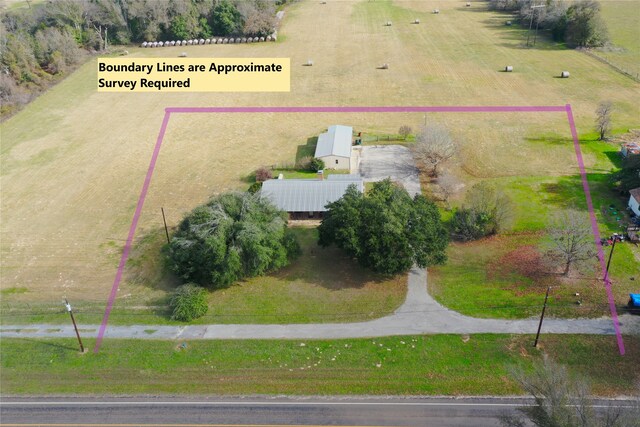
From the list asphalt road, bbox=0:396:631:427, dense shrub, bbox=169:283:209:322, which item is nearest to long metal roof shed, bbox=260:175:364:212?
dense shrub, bbox=169:283:209:322

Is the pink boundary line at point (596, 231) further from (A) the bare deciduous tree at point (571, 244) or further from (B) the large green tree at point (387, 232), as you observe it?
(B) the large green tree at point (387, 232)

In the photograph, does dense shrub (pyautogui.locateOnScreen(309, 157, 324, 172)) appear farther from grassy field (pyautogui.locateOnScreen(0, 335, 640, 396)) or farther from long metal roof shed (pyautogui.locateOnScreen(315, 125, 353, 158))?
grassy field (pyautogui.locateOnScreen(0, 335, 640, 396))

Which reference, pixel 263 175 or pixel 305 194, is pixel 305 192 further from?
pixel 263 175

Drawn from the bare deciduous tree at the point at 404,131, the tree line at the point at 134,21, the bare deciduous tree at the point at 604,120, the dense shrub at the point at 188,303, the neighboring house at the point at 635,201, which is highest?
the tree line at the point at 134,21

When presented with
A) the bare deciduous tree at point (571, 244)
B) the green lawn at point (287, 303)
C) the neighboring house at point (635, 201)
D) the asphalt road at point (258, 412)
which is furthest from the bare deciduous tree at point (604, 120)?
the asphalt road at point (258, 412)

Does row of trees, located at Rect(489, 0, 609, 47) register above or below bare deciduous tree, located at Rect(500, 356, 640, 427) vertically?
above

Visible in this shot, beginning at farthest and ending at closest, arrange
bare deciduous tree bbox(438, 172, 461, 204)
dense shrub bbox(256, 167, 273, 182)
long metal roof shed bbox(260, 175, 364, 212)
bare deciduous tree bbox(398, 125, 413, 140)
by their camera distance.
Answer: bare deciduous tree bbox(398, 125, 413, 140) → dense shrub bbox(256, 167, 273, 182) → bare deciduous tree bbox(438, 172, 461, 204) → long metal roof shed bbox(260, 175, 364, 212)

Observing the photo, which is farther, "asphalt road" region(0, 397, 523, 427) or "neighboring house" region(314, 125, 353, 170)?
"neighboring house" region(314, 125, 353, 170)
